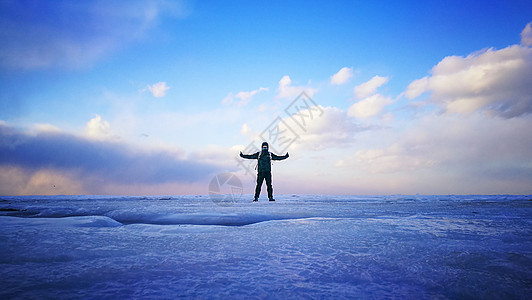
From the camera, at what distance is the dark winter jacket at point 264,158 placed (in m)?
9.83

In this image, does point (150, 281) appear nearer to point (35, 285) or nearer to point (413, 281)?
point (35, 285)

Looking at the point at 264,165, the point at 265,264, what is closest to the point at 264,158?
the point at 264,165

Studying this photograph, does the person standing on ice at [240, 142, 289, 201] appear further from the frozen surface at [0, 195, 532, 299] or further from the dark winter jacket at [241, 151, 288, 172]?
the frozen surface at [0, 195, 532, 299]

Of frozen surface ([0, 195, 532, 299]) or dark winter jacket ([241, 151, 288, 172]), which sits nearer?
frozen surface ([0, 195, 532, 299])

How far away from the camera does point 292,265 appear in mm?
916

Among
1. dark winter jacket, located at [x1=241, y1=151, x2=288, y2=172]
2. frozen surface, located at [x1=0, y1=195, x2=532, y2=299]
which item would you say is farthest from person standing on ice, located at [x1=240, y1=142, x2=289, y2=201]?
frozen surface, located at [x1=0, y1=195, x2=532, y2=299]

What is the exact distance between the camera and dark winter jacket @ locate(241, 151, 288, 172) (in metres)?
9.83

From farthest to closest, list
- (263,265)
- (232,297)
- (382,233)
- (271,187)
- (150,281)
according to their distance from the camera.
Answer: (271,187) → (382,233) → (263,265) → (150,281) → (232,297)

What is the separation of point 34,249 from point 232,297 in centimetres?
98

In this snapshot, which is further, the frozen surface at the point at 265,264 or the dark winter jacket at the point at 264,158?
the dark winter jacket at the point at 264,158

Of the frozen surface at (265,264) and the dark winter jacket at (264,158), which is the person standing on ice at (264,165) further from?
the frozen surface at (265,264)

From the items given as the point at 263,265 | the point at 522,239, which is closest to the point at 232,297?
the point at 263,265

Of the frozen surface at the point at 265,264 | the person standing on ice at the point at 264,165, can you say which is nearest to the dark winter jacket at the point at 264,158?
the person standing on ice at the point at 264,165

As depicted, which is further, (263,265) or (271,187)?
(271,187)
